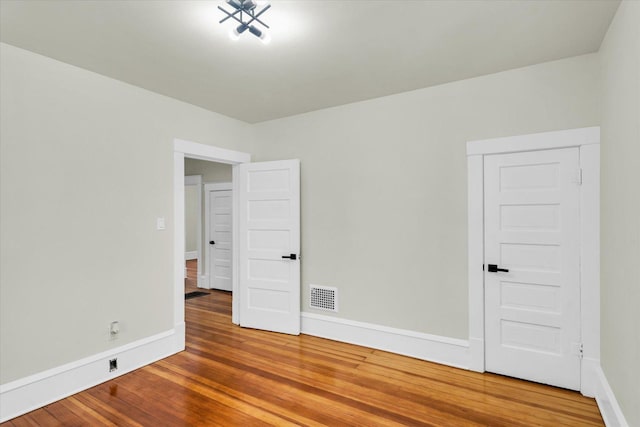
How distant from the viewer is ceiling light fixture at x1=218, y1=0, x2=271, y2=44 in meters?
1.86

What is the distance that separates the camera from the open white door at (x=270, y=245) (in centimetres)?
394

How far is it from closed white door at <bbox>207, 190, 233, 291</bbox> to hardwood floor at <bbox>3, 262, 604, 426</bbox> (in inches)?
112

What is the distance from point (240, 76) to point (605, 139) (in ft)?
9.74

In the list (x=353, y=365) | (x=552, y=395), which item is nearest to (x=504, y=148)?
(x=552, y=395)

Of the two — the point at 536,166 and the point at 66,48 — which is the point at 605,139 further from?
the point at 66,48

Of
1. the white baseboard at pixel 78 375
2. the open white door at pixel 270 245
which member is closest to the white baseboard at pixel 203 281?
the open white door at pixel 270 245

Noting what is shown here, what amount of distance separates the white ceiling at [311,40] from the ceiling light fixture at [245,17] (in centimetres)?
9

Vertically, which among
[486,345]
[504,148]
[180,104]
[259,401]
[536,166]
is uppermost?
[180,104]

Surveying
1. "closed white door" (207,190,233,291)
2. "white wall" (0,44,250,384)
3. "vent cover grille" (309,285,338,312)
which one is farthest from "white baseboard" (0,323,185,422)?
"closed white door" (207,190,233,291)

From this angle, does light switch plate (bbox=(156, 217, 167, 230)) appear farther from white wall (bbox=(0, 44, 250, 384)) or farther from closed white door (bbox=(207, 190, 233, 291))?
closed white door (bbox=(207, 190, 233, 291))

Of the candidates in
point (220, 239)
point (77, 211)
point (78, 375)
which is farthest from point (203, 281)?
point (77, 211)

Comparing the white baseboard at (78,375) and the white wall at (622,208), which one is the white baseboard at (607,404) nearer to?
the white wall at (622,208)

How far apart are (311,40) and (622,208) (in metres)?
2.28

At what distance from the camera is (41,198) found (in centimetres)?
251
